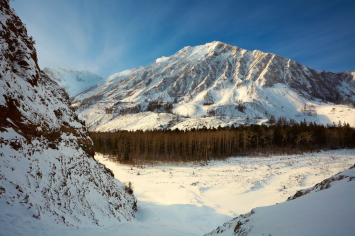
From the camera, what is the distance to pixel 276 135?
72.4 m

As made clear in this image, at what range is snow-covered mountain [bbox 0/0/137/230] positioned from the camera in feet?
27.7

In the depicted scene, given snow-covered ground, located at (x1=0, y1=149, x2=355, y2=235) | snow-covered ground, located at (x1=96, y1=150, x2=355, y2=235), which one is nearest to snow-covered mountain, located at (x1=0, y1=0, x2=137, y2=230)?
snow-covered ground, located at (x1=0, y1=149, x2=355, y2=235)

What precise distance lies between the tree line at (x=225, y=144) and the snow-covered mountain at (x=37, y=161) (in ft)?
157

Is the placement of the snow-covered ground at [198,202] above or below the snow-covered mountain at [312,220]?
below

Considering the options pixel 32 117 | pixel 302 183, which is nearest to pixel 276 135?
pixel 302 183

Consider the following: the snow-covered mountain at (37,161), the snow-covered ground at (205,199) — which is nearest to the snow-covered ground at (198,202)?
the snow-covered ground at (205,199)

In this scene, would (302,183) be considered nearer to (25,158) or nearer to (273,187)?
(273,187)

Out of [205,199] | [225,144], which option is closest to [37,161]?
[205,199]

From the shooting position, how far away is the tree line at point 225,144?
6419 cm

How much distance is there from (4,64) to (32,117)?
400cm

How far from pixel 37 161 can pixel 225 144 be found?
6465 cm

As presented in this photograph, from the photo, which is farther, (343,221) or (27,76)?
(27,76)

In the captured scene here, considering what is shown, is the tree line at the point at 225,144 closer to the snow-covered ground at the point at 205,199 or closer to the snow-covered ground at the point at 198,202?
the snow-covered ground at the point at 198,202

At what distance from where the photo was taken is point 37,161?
1093 centimetres
